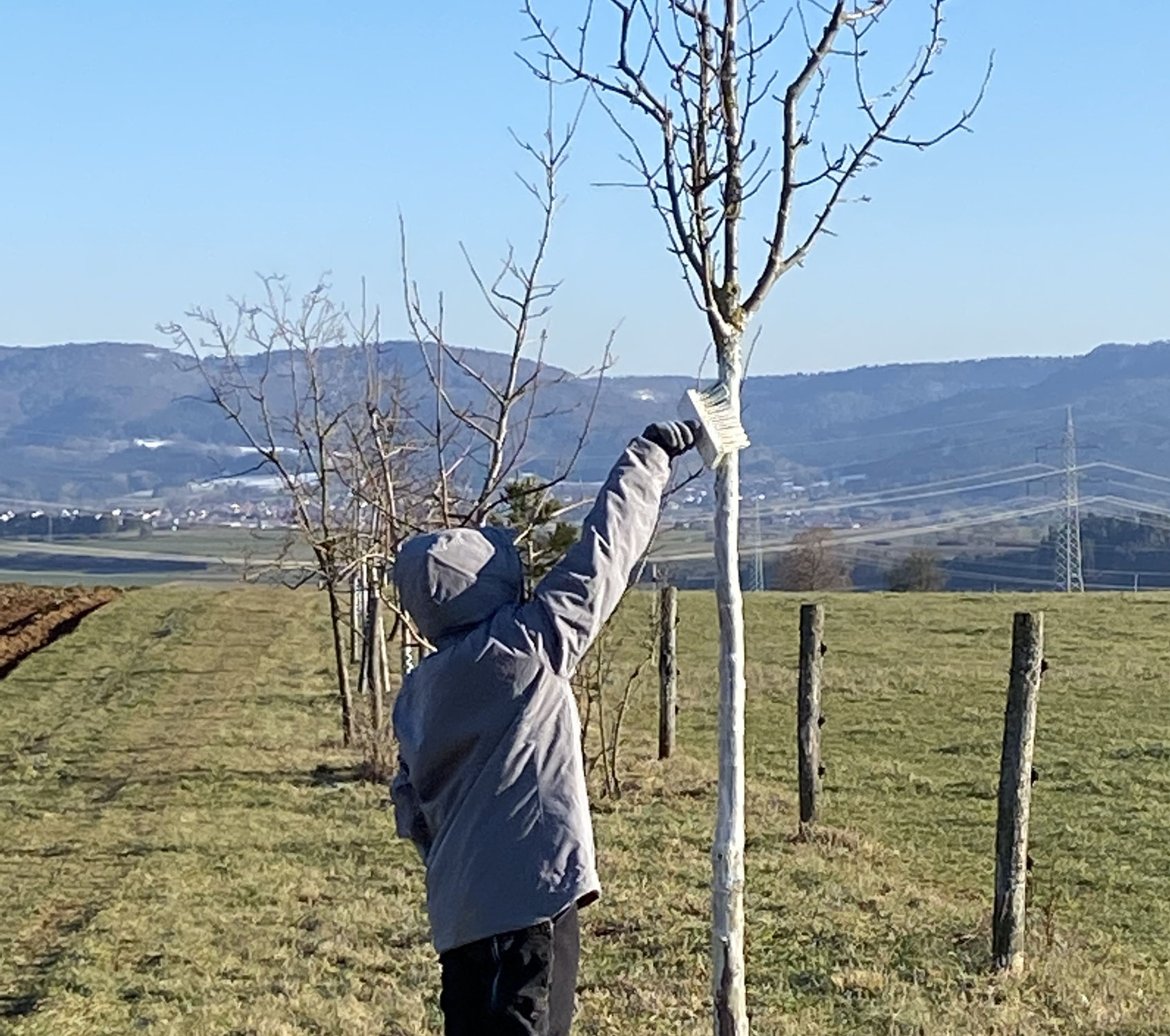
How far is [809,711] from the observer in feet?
39.5

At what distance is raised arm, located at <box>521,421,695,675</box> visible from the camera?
12.3 ft

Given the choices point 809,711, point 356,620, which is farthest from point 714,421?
point 356,620

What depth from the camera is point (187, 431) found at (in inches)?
6280

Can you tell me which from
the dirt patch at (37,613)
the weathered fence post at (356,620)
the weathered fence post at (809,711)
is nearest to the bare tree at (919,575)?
the dirt patch at (37,613)

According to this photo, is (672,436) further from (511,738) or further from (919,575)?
(919,575)

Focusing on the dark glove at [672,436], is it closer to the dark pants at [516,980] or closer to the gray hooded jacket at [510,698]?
the gray hooded jacket at [510,698]

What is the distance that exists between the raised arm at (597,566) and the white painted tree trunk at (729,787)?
0.79m

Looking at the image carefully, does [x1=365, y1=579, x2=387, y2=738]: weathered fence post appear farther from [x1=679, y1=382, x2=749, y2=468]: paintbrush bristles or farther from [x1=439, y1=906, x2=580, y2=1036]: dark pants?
[x1=439, y1=906, x2=580, y2=1036]: dark pants

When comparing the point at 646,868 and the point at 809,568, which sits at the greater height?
the point at 646,868

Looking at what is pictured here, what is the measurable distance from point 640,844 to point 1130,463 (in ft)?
511

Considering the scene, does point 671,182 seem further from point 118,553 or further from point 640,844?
point 118,553

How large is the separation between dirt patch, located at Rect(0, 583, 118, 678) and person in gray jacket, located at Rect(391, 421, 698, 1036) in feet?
74.0

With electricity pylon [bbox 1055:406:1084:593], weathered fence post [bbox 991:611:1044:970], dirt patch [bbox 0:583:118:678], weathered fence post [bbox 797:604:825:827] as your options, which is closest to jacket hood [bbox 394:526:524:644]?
→ weathered fence post [bbox 991:611:1044:970]

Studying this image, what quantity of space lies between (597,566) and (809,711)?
28.0 feet
